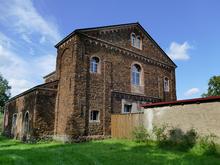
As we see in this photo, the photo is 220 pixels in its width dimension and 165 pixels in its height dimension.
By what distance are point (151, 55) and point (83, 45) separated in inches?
332

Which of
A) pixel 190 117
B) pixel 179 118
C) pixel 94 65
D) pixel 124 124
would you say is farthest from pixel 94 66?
pixel 190 117

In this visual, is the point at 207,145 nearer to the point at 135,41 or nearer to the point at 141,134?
the point at 141,134

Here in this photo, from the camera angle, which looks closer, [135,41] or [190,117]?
[190,117]

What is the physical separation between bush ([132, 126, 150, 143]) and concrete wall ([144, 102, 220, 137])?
0.40 metres

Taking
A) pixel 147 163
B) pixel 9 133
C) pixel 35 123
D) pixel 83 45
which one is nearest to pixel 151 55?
pixel 83 45

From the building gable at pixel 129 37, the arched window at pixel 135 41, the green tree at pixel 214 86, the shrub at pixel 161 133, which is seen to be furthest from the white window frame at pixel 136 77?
the green tree at pixel 214 86

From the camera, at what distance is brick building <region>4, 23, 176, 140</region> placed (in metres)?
16.0

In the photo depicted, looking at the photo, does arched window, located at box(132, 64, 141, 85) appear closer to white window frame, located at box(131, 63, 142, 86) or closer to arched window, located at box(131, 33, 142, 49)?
white window frame, located at box(131, 63, 142, 86)

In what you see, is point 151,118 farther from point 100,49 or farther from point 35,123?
point 35,123

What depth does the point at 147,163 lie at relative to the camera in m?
7.98

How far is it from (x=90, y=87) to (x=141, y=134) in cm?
547

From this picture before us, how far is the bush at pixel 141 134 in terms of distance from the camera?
13.5m

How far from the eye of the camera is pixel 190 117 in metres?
11.5

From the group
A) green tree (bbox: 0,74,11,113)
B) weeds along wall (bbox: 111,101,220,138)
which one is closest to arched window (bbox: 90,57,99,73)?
weeds along wall (bbox: 111,101,220,138)
